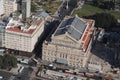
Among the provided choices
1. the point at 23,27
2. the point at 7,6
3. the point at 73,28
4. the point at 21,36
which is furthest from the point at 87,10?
the point at 21,36

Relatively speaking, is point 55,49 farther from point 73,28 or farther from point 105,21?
point 105,21

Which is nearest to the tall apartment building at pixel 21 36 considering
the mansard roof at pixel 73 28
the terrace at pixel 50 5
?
the mansard roof at pixel 73 28

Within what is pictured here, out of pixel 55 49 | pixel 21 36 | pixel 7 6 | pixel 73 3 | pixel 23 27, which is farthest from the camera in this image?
pixel 73 3

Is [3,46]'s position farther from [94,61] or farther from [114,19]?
[114,19]

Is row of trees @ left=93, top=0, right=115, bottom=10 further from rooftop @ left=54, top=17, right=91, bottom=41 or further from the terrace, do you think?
rooftop @ left=54, top=17, right=91, bottom=41

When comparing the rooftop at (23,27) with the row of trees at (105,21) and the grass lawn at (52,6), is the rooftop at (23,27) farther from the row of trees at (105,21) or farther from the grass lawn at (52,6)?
the grass lawn at (52,6)

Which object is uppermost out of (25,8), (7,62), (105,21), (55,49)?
(25,8)
